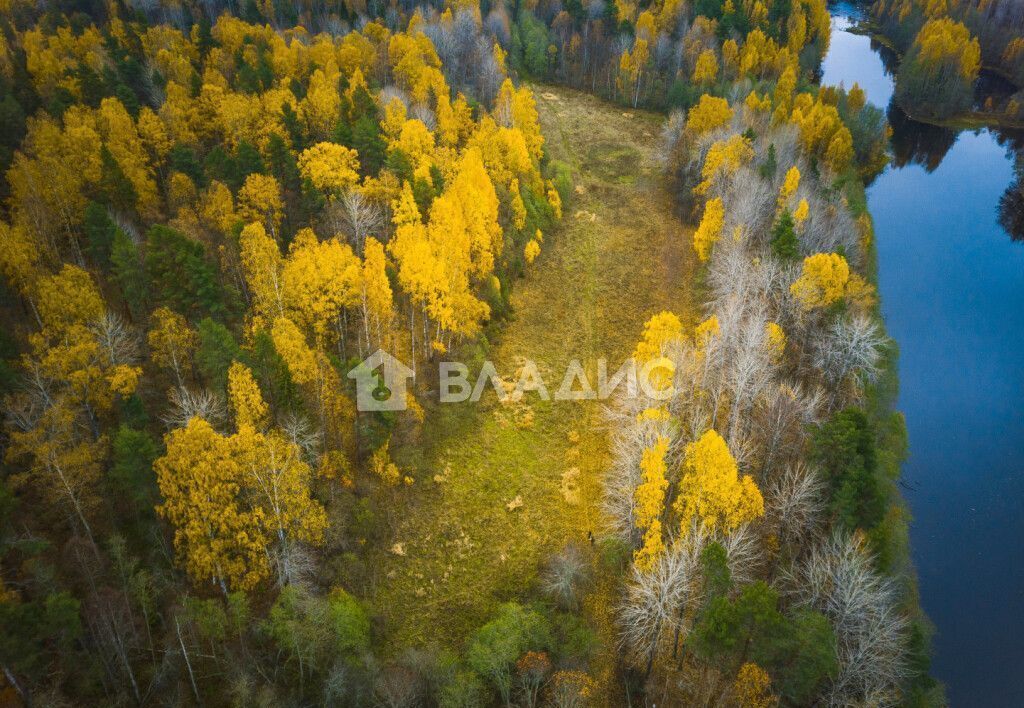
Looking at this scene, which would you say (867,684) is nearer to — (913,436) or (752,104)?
(913,436)

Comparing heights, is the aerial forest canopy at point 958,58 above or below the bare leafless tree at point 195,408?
above

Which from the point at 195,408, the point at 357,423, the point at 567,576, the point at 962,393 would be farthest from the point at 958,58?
the point at 195,408

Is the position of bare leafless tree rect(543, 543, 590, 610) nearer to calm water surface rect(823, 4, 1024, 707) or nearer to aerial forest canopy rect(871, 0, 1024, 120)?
calm water surface rect(823, 4, 1024, 707)

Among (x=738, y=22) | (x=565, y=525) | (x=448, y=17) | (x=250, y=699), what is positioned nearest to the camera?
(x=250, y=699)

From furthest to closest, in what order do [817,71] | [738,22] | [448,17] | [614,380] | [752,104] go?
[817,71]
[738,22]
[448,17]
[752,104]
[614,380]

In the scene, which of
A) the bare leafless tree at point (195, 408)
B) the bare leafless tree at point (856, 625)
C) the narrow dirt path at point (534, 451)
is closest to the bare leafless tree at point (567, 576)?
the narrow dirt path at point (534, 451)

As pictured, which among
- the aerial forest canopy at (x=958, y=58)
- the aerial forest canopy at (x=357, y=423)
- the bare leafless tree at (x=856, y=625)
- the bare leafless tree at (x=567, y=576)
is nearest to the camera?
the bare leafless tree at (x=856, y=625)

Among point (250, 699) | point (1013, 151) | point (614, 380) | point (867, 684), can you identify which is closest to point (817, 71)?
point (1013, 151)

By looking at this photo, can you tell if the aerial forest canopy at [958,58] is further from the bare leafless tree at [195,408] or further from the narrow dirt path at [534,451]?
the bare leafless tree at [195,408]
